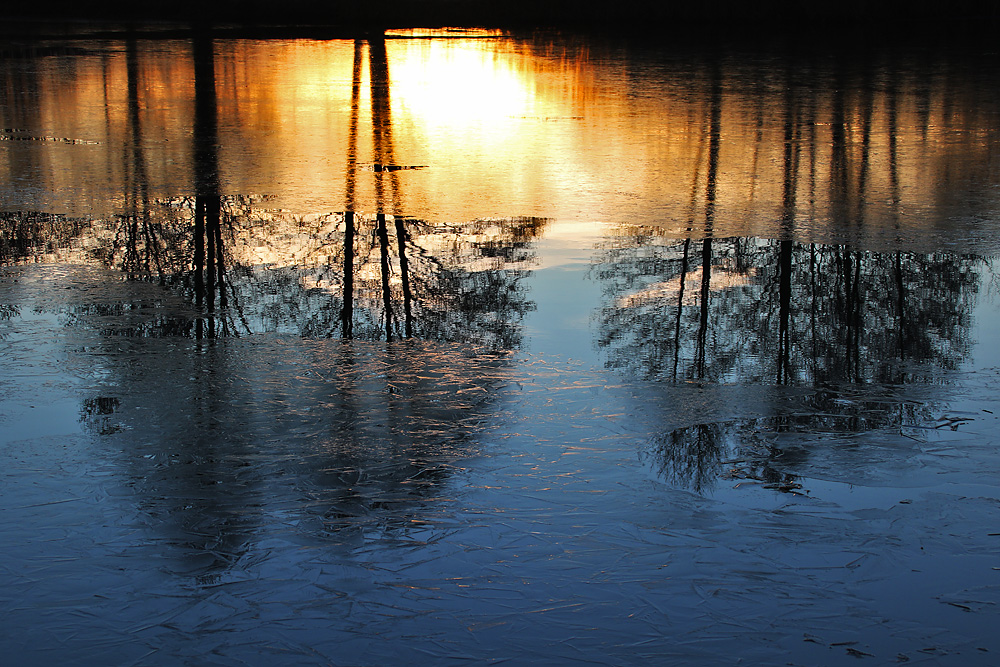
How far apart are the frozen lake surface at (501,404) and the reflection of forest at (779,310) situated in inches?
1.3

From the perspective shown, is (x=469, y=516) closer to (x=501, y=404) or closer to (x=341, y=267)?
(x=501, y=404)

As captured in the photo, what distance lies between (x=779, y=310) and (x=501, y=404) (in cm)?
245

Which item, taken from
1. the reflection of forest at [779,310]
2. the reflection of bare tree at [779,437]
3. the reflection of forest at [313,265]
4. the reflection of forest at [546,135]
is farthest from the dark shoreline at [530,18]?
the reflection of bare tree at [779,437]

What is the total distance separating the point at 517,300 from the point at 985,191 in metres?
5.46

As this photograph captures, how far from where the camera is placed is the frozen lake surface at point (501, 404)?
3.60 metres

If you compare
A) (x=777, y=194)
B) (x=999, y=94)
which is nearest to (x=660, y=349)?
(x=777, y=194)

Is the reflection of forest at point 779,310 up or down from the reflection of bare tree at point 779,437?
up

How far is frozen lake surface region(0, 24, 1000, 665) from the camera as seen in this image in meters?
3.60

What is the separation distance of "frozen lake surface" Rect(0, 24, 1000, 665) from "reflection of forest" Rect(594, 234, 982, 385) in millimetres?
33

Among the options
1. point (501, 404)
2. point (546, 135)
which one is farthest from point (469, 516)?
point (546, 135)

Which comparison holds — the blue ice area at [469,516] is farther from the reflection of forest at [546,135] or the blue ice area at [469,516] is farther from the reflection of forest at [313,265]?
the reflection of forest at [546,135]

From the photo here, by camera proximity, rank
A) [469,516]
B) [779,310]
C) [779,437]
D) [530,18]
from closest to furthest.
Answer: [469,516]
[779,437]
[779,310]
[530,18]

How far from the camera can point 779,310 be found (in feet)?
22.5

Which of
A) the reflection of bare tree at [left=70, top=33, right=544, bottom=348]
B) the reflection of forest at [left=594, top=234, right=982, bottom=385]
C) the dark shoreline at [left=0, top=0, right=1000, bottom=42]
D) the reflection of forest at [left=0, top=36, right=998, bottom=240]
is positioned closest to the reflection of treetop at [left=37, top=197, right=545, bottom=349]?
the reflection of bare tree at [left=70, top=33, right=544, bottom=348]
